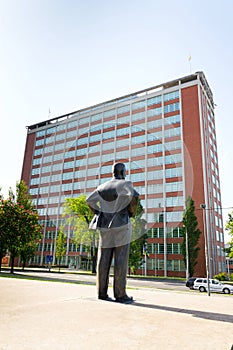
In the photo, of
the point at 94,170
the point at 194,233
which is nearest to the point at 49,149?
the point at 94,170

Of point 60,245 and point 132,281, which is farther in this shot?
point 60,245

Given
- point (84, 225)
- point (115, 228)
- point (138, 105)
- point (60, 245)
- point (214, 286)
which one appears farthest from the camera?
point (138, 105)

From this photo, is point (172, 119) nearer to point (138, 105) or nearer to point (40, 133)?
point (138, 105)

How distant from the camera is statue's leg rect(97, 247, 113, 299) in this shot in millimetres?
6977

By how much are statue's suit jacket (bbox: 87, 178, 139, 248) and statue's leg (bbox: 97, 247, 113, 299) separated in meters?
0.18

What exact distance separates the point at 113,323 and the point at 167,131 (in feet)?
149

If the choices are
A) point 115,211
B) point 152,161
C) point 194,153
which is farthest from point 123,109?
point 115,211

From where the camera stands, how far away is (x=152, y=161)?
47.3m

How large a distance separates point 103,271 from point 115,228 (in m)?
1.17

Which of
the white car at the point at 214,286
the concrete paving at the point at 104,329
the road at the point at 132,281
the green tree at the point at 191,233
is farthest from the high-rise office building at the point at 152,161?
the concrete paving at the point at 104,329

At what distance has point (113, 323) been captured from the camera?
4.01 meters

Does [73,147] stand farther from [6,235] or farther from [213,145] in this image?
[6,235]

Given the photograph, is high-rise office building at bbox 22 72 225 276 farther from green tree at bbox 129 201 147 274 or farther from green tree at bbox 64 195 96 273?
green tree at bbox 64 195 96 273

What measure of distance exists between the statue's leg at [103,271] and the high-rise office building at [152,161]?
31233mm
